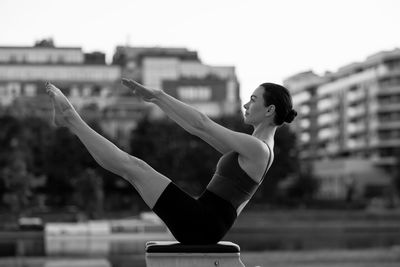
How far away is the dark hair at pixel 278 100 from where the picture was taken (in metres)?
5.53

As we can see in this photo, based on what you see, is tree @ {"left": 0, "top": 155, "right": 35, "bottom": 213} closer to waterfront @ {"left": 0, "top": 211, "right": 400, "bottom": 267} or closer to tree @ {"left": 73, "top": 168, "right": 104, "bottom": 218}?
tree @ {"left": 73, "top": 168, "right": 104, "bottom": 218}

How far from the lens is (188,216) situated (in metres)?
5.23

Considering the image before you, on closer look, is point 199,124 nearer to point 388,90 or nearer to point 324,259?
point 324,259

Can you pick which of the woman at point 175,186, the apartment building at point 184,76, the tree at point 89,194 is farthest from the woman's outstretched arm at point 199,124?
the apartment building at point 184,76

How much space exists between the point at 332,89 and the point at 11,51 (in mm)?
44546

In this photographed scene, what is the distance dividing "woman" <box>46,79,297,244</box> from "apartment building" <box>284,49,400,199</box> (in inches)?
3568

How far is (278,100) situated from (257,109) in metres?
0.14

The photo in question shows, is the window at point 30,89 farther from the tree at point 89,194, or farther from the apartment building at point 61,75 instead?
the tree at point 89,194

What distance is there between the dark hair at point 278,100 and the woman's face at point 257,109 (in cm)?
3

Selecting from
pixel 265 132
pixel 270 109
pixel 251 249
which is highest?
pixel 270 109

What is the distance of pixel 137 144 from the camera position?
251 ft

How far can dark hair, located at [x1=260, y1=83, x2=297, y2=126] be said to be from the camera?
18.1 ft

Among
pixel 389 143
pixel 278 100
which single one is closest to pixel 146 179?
pixel 278 100

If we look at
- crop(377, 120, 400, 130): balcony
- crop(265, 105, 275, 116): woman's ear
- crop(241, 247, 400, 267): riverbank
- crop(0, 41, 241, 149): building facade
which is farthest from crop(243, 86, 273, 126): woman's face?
crop(0, 41, 241, 149): building facade
